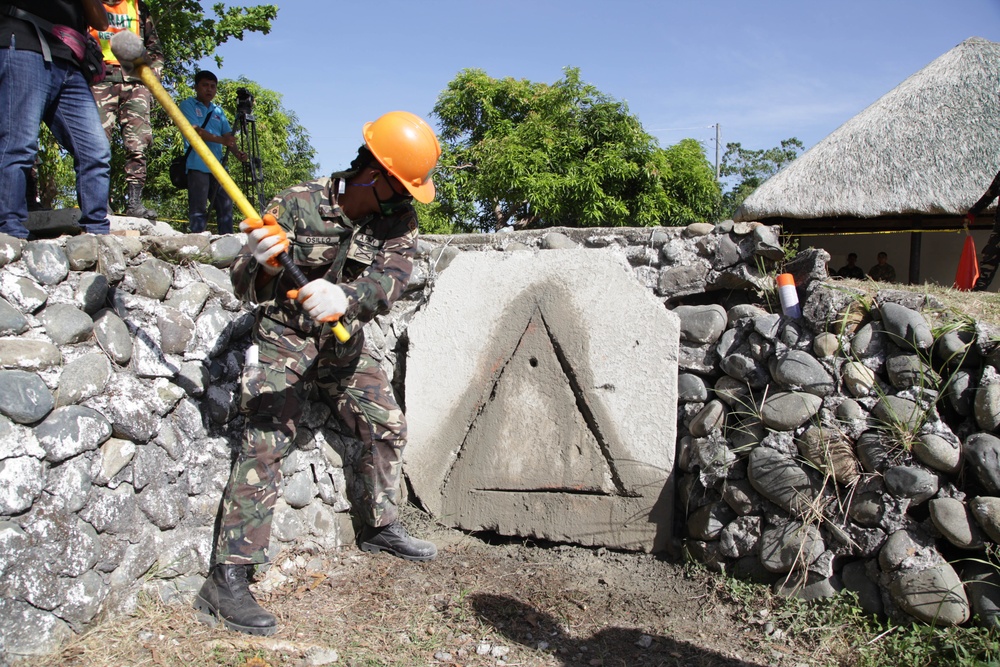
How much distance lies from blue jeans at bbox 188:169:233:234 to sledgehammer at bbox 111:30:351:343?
95.1 inches

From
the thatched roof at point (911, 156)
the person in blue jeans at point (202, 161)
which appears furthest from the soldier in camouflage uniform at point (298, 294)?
the thatched roof at point (911, 156)

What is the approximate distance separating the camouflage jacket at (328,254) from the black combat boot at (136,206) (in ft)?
5.92

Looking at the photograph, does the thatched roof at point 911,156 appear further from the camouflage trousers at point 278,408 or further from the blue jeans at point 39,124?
the blue jeans at point 39,124

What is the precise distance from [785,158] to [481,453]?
32.1m

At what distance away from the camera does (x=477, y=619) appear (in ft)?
9.29

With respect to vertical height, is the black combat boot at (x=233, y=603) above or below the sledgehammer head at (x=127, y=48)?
below

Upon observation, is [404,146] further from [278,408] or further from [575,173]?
[575,173]

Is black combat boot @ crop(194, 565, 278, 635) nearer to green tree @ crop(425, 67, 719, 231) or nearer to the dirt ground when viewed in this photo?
the dirt ground

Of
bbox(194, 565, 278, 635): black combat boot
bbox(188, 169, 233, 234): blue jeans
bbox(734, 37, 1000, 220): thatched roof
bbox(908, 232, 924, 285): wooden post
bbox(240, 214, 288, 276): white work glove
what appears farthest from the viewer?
bbox(908, 232, 924, 285): wooden post

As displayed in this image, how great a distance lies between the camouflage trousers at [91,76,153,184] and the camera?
14.3 ft

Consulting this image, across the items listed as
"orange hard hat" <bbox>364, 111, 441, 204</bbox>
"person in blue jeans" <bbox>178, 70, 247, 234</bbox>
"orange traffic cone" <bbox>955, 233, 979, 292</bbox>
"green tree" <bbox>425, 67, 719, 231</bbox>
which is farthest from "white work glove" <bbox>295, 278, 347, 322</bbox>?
"green tree" <bbox>425, 67, 719, 231</bbox>

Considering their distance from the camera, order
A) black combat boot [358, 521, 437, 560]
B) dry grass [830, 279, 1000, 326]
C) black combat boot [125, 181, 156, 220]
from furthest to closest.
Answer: black combat boot [125, 181, 156, 220], black combat boot [358, 521, 437, 560], dry grass [830, 279, 1000, 326]

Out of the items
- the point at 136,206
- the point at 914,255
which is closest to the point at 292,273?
the point at 136,206

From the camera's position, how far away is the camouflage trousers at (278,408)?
8.99 ft
